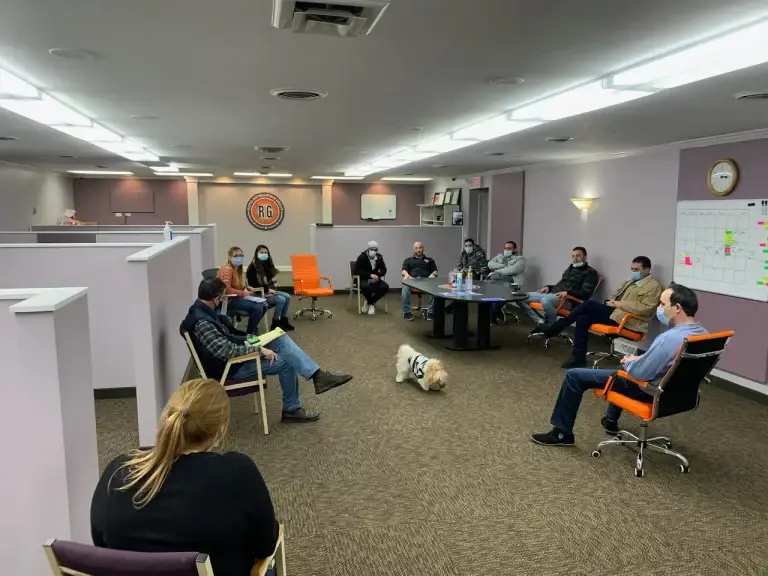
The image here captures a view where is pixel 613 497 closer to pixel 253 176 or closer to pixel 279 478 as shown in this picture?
pixel 279 478

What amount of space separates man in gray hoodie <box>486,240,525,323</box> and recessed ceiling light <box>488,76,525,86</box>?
17.0ft

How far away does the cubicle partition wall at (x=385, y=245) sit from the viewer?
1088cm

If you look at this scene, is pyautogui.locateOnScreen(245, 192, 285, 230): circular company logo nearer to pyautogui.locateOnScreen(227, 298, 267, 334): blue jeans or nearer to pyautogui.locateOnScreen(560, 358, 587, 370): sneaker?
pyautogui.locateOnScreen(227, 298, 267, 334): blue jeans

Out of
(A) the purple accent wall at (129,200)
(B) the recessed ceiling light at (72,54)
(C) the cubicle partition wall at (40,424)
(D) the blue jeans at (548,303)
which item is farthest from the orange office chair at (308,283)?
(C) the cubicle partition wall at (40,424)

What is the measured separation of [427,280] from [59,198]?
27.4ft

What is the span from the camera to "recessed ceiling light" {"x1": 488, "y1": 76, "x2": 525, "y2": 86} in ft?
11.5

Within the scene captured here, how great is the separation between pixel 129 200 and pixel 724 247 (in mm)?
11976

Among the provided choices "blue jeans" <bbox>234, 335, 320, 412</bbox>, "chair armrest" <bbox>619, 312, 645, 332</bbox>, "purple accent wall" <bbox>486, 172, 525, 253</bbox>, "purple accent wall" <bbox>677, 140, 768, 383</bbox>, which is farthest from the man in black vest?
"purple accent wall" <bbox>486, 172, 525, 253</bbox>

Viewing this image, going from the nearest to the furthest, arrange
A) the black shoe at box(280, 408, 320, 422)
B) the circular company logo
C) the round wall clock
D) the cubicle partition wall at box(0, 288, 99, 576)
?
the cubicle partition wall at box(0, 288, 99, 576) → the black shoe at box(280, 408, 320, 422) → the round wall clock → the circular company logo

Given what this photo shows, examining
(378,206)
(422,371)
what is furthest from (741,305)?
(378,206)

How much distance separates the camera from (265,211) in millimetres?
14148

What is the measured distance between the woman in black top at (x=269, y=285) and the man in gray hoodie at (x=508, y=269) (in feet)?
10.1

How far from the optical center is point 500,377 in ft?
18.7

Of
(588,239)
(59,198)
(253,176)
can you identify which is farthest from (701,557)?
(59,198)
